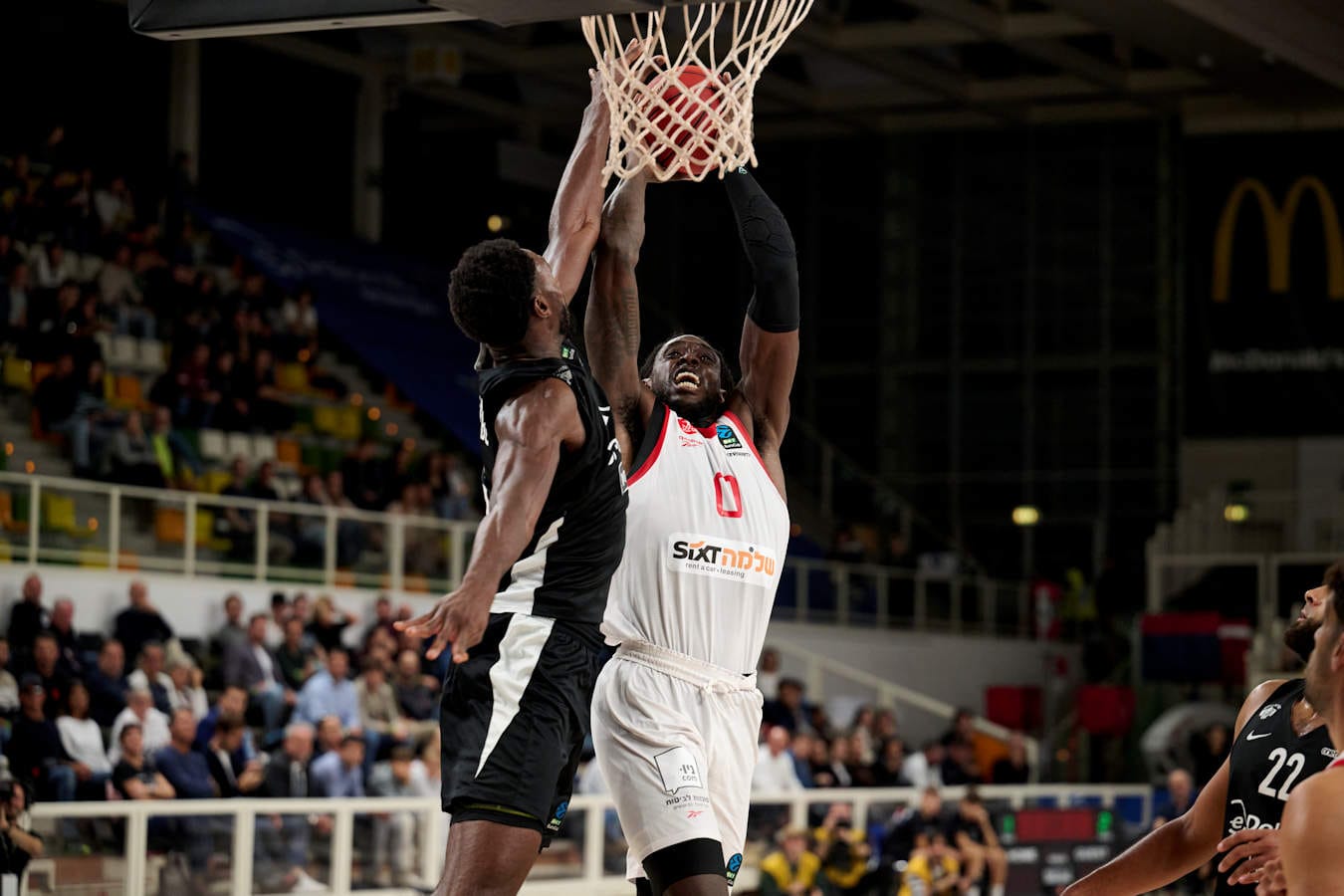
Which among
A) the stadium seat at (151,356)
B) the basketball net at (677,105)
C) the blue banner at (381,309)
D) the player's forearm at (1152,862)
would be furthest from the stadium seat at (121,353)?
the player's forearm at (1152,862)

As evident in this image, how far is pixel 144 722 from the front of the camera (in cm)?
1223

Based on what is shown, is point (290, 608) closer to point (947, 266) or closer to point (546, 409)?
point (546, 409)

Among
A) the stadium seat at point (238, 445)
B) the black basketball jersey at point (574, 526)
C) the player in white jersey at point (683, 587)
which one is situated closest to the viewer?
the black basketball jersey at point (574, 526)

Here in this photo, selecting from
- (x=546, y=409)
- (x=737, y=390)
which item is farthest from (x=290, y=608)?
(x=546, y=409)

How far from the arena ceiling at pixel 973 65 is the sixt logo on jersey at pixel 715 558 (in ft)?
51.1

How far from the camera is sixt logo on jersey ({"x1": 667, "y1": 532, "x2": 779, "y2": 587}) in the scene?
614 cm

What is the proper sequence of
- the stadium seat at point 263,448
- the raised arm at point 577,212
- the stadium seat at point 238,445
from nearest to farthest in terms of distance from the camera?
1. the raised arm at point 577,212
2. the stadium seat at point 238,445
3. the stadium seat at point 263,448

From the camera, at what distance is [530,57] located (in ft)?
81.5

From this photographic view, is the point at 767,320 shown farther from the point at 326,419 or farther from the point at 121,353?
the point at 326,419

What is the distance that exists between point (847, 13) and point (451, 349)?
6332mm

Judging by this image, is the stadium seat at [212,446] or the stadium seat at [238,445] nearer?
the stadium seat at [212,446]

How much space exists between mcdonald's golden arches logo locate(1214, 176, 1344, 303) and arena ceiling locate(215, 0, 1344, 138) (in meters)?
0.86

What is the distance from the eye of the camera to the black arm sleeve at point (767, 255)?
6.35 m

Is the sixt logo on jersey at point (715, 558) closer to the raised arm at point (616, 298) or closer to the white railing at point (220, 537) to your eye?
the raised arm at point (616, 298)
